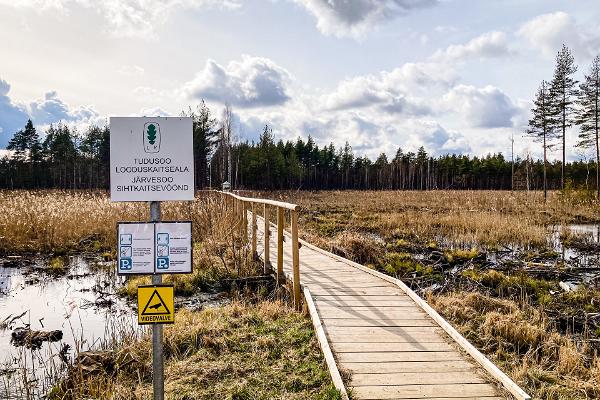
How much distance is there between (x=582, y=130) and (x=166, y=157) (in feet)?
119

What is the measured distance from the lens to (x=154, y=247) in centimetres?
325

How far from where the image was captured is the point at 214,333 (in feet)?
18.9

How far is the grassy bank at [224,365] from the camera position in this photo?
429 cm

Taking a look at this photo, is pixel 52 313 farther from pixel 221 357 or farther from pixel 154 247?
pixel 154 247

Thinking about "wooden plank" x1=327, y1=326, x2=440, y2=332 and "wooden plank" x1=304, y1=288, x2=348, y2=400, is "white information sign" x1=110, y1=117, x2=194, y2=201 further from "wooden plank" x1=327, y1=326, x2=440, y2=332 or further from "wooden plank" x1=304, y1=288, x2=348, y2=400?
"wooden plank" x1=327, y1=326, x2=440, y2=332

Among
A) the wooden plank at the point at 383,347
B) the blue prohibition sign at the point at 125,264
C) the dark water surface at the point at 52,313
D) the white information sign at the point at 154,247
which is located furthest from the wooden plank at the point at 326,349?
the dark water surface at the point at 52,313

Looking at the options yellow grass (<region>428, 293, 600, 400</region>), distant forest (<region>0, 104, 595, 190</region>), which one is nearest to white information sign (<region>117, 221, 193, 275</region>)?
yellow grass (<region>428, 293, 600, 400</region>)

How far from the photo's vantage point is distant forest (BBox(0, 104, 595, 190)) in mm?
49812

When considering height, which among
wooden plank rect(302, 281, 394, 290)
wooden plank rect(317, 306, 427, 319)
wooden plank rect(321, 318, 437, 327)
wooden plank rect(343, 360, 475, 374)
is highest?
wooden plank rect(302, 281, 394, 290)

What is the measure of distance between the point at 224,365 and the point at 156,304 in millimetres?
1926

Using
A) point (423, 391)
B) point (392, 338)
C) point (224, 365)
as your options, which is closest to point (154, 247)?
point (224, 365)

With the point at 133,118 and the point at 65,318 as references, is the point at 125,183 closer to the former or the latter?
the point at 133,118

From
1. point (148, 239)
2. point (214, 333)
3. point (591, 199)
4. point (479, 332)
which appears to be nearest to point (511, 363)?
point (479, 332)

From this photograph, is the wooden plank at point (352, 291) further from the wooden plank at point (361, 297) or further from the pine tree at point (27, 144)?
the pine tree at point (27, 144)
